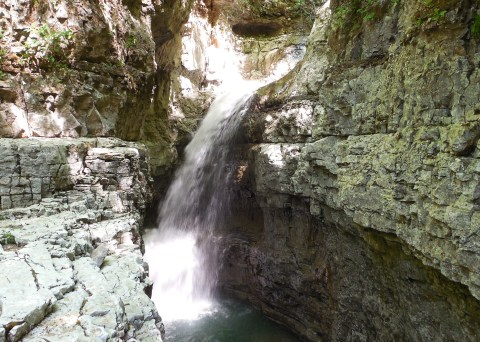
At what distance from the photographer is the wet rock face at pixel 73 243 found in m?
3.37

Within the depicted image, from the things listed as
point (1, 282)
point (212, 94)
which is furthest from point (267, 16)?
point (1, 282)

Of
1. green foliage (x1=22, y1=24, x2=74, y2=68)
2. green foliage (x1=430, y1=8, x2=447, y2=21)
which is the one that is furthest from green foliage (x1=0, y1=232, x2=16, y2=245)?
green foliage (x1=430, y1=8, x2=447, y2=21)

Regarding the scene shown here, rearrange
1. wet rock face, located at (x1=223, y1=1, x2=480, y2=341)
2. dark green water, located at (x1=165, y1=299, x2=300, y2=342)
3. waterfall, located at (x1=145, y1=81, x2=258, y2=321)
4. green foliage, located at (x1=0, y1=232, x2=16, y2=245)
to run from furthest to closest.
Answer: waterfall, located at (x1=145, y1=81, x2=258, y2=321)
dark green water, located at (x1=165, y1=299, x2=300, y2=342)
wet rock face, located at (x1=223, y1=1, x2=480, y2=341)
green foliage, located at (x1=0, y1=232, x2=16, y2=245)

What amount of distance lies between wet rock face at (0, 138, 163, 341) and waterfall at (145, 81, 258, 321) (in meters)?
4.87

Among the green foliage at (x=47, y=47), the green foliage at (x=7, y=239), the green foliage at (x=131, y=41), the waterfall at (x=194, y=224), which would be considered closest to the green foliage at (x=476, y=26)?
the green foliage at (x=7, y=239)

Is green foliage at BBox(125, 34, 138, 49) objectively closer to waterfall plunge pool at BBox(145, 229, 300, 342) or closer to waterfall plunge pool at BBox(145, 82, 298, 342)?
waterfall plunge pool at BBox(145, 82, 298, 342)

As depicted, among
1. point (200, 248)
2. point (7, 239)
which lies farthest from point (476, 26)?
point (200, 248)

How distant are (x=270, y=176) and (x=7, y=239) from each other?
8605mm

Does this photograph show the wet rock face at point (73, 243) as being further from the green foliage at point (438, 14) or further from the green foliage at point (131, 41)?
the green foliage at point (438, 14)

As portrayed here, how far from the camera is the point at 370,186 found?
7.80 m

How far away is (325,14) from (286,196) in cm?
703

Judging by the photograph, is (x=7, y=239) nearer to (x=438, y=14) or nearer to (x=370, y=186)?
(x=370, y=186)

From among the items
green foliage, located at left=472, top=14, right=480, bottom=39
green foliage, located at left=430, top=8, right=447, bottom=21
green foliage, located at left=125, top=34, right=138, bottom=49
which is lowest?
green foliage, located at left=472, top=14, right=480, bottom=39

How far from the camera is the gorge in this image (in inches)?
206
